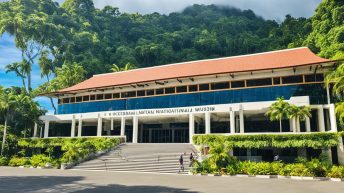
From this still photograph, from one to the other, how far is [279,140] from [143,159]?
11761 mm

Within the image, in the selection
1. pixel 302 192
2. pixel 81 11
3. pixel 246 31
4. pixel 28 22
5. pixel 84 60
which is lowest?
pixel 302 192

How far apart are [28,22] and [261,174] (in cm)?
6067

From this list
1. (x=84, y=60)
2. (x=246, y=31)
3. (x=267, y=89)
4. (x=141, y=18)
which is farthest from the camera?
(x=141, y=18)

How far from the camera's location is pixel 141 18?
93.8 m

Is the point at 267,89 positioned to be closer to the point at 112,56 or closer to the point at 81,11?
the point at 112,56

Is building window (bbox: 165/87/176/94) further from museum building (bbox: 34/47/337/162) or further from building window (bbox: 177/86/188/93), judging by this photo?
building window (bbox: 177/86/188/93)

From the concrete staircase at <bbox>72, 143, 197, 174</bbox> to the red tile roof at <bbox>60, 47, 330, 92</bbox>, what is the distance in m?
8.66

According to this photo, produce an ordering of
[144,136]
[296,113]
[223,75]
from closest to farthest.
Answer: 1. [296,113]
2. [223,75]
3. [144,136]

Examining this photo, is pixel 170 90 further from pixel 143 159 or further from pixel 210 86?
pixel 143 159

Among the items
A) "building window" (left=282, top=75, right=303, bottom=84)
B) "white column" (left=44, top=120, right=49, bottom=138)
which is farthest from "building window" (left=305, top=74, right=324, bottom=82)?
"white column" (left=44, top=120, right=49, bottom=138)

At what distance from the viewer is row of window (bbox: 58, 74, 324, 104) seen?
29.9 metres

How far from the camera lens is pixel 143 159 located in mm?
26969

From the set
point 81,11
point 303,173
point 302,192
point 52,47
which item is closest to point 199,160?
point 303,173

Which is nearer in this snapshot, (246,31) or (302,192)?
(302,192)
